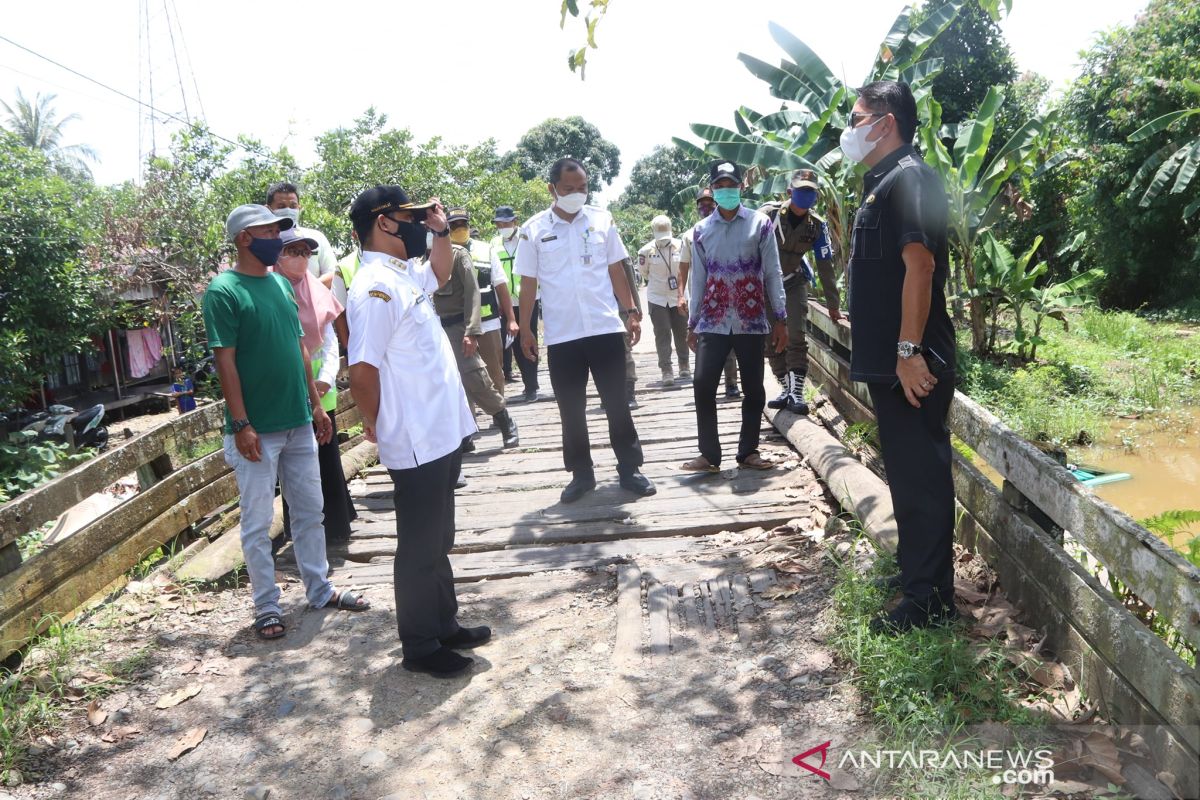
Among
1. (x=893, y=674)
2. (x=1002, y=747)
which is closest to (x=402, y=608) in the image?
(x=893, y=674)

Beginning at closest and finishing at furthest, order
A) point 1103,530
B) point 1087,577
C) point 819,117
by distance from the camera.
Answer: point 1103,530
point 1087,577
point 819,117

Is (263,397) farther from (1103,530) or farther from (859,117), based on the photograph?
(1103,530)

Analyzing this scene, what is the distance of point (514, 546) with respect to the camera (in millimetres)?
5531

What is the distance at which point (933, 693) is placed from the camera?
3119 mm

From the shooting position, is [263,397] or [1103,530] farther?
[263,397]

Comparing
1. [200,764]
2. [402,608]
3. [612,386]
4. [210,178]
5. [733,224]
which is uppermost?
[210,178]

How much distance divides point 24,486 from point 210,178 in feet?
31.0

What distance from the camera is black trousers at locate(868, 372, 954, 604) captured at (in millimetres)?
3447

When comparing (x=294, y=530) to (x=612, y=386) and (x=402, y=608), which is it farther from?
(x=612, y=386)

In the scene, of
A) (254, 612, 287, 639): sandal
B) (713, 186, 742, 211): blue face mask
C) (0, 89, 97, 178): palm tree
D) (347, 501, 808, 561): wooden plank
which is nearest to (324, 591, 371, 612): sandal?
(254, 612, 287, 639): sandal

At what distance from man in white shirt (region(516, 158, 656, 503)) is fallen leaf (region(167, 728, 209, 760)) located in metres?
2.99

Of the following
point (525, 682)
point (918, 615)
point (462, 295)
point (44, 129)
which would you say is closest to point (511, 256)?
point (462, 295)

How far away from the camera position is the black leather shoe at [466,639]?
411 cm

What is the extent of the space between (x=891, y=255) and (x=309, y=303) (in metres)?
3.33
